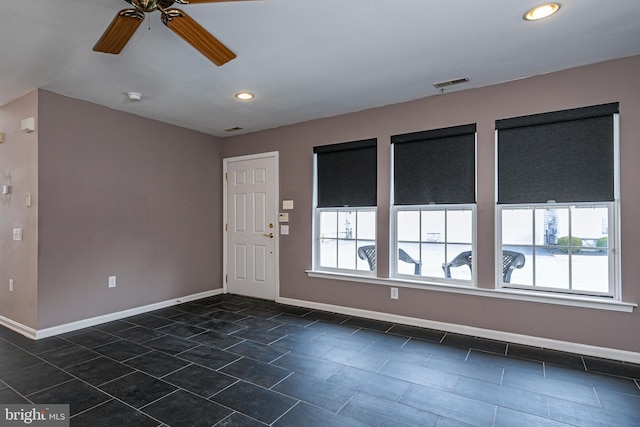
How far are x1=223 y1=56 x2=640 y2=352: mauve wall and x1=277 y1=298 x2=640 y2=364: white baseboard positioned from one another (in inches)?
→ 1.9

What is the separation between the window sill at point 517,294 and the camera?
9.20ft

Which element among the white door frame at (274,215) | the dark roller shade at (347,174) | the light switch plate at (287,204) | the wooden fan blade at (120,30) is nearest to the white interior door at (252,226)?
the white door frame at (274,215)

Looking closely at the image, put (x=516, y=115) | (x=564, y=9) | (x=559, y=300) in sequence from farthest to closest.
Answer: (x=516, y=115) < (x=559, y=300) < (x=564, y=9)

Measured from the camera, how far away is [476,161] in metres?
3.40

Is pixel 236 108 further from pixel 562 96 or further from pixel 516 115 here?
pixel 562 96

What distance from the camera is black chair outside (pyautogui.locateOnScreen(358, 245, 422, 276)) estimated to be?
3799mm

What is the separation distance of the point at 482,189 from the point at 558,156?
673 mm

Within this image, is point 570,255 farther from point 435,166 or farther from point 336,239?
point 336,239

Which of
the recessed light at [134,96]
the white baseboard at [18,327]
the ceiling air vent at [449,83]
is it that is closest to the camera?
the ceiling air vent at [449,83]

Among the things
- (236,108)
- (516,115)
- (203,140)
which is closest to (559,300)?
(516,115)

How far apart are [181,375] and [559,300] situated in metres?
3.23

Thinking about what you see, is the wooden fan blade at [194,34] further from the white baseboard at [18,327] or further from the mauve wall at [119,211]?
the white baseboard at [18,327]

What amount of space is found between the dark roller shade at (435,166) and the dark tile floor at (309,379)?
1.42 metres

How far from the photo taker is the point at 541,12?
85.2 inches
